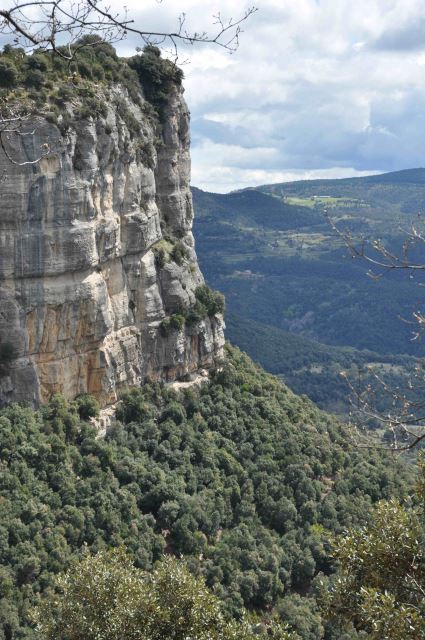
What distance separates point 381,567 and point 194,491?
29552mm

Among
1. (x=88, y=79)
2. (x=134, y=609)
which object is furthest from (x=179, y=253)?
(x=134, y=609)

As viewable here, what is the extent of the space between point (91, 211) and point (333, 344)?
13607 cm

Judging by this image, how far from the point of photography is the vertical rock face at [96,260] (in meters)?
37.1

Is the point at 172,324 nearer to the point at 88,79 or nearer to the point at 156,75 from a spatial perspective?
the point at 88,79

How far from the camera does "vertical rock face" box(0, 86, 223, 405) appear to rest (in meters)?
37.1

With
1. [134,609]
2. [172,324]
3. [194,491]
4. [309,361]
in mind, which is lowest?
[309,361]

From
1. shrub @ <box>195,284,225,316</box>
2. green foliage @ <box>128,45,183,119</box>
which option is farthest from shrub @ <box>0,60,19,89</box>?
shrub @ <box>195,284,225,316</box>

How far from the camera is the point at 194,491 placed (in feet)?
138

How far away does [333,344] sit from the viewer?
17162 cm

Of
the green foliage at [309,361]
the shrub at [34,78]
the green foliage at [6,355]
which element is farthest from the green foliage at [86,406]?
the green foliage at [309,361]

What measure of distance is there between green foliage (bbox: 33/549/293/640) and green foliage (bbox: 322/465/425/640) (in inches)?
141

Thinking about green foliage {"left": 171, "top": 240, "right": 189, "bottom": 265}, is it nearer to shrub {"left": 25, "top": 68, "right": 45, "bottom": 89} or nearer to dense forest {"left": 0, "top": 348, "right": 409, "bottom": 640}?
dense forest {"left": 0, "top": 348, "right": 409, "bottom": 640}

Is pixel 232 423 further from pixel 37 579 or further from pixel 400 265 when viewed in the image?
pixel 400 265

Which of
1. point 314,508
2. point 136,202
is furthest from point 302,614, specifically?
point 136,202
